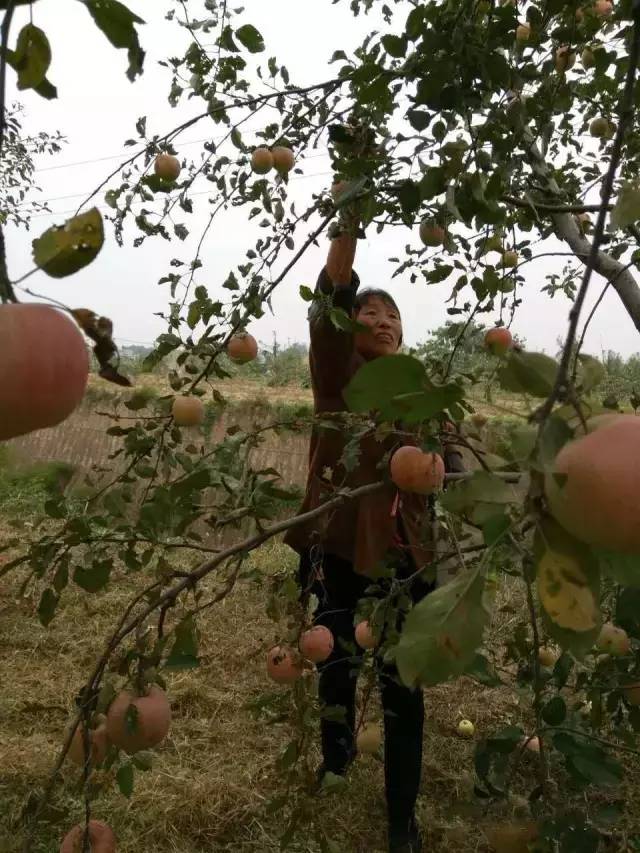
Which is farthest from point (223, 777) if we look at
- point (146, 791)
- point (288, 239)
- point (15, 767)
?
point (288, 239)

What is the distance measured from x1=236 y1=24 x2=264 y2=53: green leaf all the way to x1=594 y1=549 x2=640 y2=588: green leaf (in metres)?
1.43

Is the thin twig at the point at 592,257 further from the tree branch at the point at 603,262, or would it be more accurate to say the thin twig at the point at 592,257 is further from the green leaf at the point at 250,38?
the green leaf at the point at 250,38

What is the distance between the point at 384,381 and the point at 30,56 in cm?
38

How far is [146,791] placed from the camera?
7.11ft

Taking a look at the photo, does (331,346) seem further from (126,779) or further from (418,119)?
(126,779)

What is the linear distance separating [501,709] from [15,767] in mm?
1814

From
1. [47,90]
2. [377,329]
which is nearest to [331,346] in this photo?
[377,329]

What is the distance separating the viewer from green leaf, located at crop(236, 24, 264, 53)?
5.05ft

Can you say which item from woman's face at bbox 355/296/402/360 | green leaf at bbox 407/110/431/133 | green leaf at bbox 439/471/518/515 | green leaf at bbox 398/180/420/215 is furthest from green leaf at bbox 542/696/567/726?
woman's face at bbox 355/296/402/360

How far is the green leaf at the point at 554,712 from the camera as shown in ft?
3.25

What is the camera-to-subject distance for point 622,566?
0.55 metres

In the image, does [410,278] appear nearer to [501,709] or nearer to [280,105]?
[280,105]

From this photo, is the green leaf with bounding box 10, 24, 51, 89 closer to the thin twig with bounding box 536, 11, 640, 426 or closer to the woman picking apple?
the thin twig with bounding box 536, 11, 640, 426

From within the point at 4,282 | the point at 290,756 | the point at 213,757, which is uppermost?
the point at 4,282
